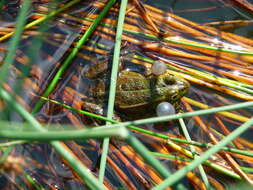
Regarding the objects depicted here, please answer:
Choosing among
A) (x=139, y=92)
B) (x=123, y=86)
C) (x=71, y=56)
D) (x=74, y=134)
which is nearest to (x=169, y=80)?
(x=139, y=92)

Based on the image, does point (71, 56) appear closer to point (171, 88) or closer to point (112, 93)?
point (112, 93)

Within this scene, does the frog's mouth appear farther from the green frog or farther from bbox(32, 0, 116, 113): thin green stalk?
bbox(32, 0, 116, 113): thin green stalk

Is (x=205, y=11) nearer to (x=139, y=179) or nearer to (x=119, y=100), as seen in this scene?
(x=119, y=100)

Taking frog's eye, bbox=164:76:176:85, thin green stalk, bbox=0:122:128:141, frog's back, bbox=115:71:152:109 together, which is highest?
thin green stalk, bbox=0:122:128:141

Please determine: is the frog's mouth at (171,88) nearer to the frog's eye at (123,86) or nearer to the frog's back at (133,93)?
the frog's back at (133,93)

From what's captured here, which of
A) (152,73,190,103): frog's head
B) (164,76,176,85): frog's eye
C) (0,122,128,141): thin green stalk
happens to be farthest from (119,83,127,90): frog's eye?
(0,122,128,141): thin green stalk

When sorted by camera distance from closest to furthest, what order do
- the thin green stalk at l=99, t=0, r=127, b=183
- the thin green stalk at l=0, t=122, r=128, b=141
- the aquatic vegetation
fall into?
the thin green stalk at l=0, t=122, r=128, b=141, the thin green stalk at l=99, t=0, r=127, b=183, the aquatic vegetation

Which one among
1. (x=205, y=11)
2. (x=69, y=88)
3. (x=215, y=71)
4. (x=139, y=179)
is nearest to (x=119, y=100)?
(x=69, y=88)

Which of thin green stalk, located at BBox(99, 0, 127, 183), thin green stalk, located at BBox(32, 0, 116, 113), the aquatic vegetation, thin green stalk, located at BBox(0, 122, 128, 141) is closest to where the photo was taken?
thin green stalk, located at BBox(0, 122, 128, 141)
